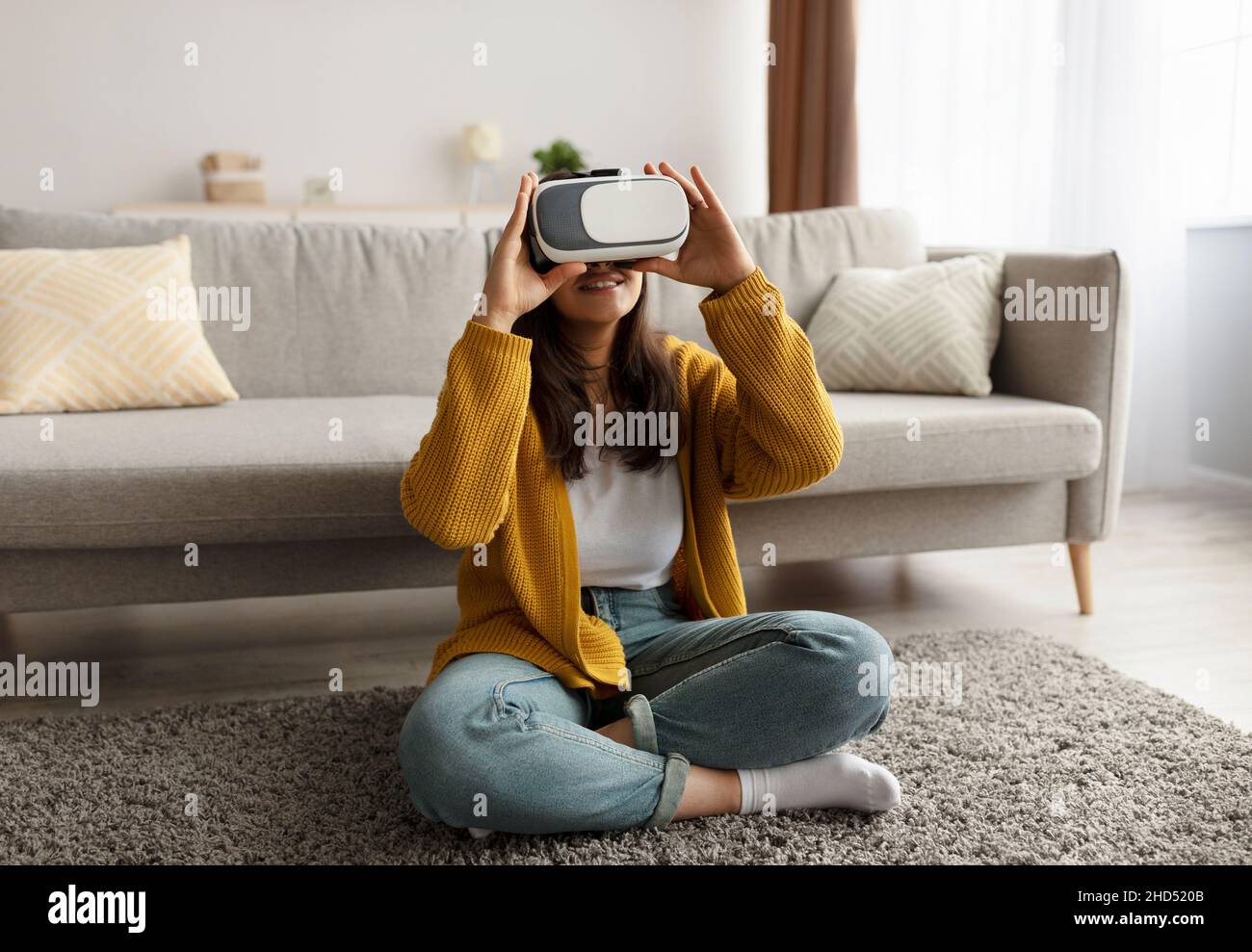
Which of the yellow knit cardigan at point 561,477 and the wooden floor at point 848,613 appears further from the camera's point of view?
the wooden floor at point 848,613

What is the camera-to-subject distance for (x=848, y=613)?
7.15 feet

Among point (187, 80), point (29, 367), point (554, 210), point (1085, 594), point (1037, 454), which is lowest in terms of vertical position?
point (1085, 594)

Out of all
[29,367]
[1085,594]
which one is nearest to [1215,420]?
[1085,594]

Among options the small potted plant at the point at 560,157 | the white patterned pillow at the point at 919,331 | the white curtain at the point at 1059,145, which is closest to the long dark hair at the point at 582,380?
the white patterned pillow at the point at 919,331

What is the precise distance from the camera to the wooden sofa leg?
219 cm

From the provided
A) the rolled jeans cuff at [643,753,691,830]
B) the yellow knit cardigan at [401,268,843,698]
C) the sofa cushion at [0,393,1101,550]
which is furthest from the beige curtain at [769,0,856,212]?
the rolled jeans cuff at [643,753,691,830]

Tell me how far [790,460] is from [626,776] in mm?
405

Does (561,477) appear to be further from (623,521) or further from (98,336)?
(98,336)

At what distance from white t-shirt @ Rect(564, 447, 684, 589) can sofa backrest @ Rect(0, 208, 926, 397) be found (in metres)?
0.99

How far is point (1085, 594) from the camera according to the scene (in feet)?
7.19

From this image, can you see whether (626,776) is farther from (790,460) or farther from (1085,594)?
(1085,594)

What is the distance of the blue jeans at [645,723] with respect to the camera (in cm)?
121

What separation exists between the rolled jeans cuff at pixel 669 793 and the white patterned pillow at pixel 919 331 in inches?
45.9

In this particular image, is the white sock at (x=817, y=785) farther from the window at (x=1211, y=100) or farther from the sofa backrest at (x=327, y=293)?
the window at (x=1211, y=100)
